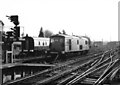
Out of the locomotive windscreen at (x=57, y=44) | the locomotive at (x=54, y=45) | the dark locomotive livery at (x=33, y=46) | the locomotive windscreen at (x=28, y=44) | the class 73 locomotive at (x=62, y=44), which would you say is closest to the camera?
the class 73 locomotive at (x=62, y=44)

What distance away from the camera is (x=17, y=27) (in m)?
13.4

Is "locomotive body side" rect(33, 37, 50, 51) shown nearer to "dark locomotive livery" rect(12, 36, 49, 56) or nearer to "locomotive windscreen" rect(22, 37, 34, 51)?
"dark locomotive livery" rect(12, 36, 49, 56)

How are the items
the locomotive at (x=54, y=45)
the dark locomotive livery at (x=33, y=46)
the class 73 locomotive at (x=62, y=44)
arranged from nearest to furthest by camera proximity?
the class 73 locomotive at (x=62, y=44) < the locomotive at (x=54, y=45) < the dark locomotive livery at (x=33, y=46)

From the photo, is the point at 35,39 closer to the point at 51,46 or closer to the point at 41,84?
the point at 51,46

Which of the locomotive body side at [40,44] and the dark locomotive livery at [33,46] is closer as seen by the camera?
the dark locomotive livery at [33,46]

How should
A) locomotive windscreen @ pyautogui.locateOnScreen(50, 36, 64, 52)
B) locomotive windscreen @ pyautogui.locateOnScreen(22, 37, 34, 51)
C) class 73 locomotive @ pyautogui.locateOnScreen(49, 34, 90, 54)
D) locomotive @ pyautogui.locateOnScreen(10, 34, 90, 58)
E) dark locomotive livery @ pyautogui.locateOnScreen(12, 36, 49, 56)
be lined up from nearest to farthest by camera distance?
class 73 locomotive @ pyautogui.locateOnScreen(49, 34, 90, 54)
locomotive windscreen @ pyautogui.locateOnScreen(50, 36, 64, 52)
locomotive @ pyautogui.locateOnScreen(10, 34, 90, 58)
dark locomotive livery @ pyautogui.locateOnScreen(12, 36, 49, 56)
locomotive windscreen @ pyautogui.locateOnScreen(22, 37, 34, 51)

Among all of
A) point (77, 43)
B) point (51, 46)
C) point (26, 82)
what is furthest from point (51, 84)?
point (77, 43)

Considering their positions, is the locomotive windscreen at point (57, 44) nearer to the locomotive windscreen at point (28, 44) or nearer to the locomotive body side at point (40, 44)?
the locomotive body side at point (40, 44)

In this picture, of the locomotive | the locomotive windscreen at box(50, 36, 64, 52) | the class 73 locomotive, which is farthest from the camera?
the locomotive

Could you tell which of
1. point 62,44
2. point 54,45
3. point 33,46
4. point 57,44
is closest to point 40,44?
point 33,46

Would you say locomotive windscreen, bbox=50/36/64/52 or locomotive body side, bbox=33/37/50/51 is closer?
locomotive windscreen, bbox=50/36/64/52

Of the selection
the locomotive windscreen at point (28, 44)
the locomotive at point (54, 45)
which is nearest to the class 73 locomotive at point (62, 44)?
the locomotive at point (54, 45)

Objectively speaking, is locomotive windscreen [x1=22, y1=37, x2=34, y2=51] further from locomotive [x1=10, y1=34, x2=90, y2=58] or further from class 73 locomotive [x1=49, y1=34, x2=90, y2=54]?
class 73 locomotive [x1=49, y1=34, x2=90, y2=54]

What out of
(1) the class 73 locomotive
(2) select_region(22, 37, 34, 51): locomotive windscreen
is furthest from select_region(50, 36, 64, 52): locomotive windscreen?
(2) select_region(22, 37, 34, 51): locomotive windscreen
